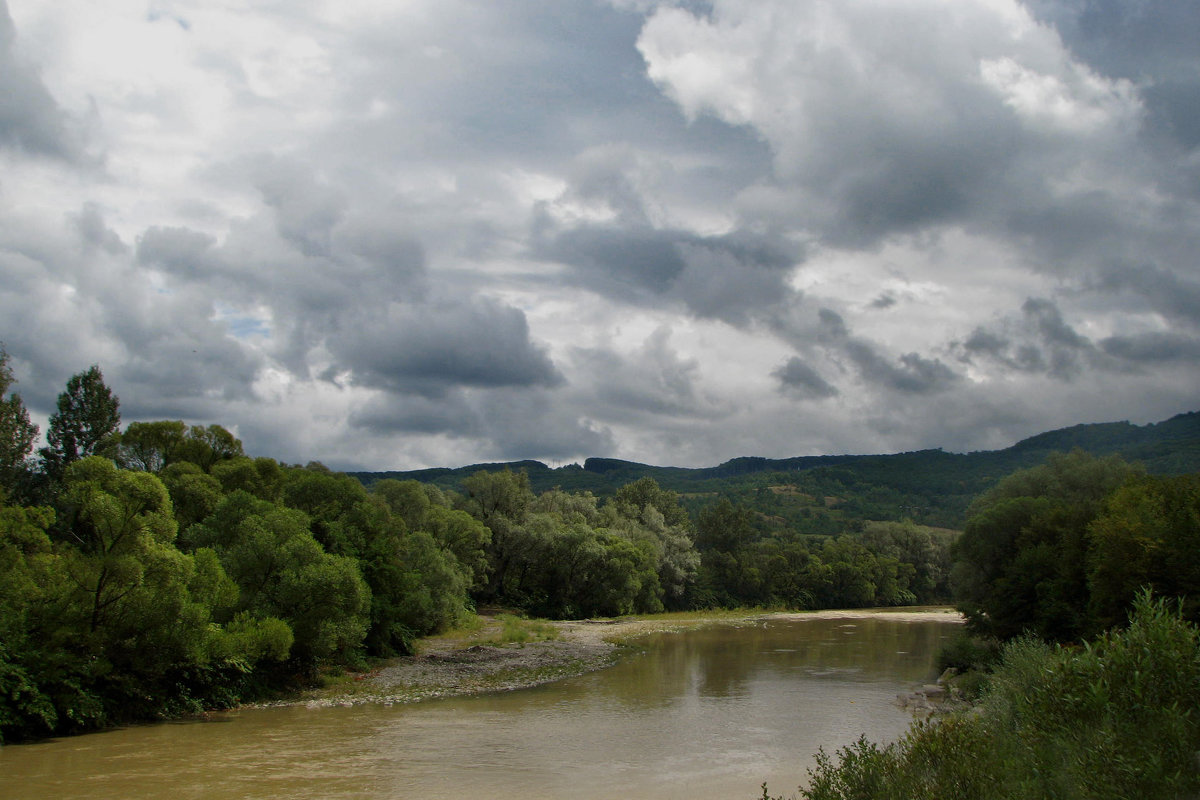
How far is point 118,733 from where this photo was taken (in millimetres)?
28422

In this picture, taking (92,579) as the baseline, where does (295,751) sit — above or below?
below

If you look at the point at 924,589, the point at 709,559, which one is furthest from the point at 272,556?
the point at 924,589

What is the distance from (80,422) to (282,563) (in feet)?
148

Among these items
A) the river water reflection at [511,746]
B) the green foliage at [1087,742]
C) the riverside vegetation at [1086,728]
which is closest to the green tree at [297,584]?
the river water reflection at [511,746]

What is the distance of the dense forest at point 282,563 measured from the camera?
92.8 feet

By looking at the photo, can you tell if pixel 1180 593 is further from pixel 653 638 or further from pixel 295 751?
pixel 653 638

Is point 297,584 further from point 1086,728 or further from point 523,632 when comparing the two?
point 1086,728

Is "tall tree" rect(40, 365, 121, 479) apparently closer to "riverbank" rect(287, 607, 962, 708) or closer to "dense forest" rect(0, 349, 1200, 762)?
"dense forest" rect(0, 349, 1200, 762)

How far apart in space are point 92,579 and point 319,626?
1170 centimetres

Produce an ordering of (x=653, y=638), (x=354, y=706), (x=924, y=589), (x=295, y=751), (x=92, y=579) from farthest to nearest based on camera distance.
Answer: (x=924, y=589), (x=653, y=638), (x=354, y=706), (x=92, y=579), (x=295, y=751)

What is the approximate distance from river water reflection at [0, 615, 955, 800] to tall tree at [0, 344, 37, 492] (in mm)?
38677

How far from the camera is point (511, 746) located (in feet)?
91.5

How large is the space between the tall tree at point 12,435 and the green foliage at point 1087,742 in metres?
63.6

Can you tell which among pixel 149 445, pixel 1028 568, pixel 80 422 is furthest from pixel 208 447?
pixel 1028 568
